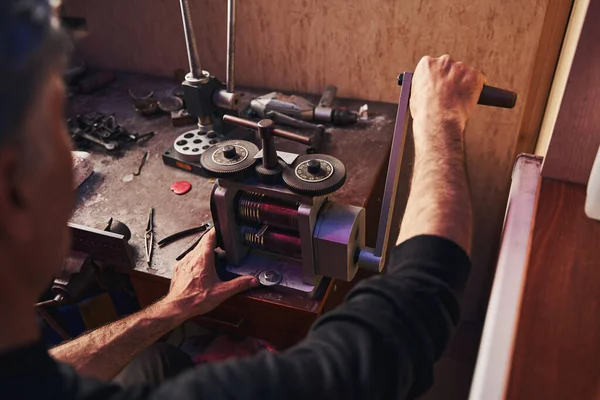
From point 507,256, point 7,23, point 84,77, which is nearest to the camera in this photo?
point 7,23

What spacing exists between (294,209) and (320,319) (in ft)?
0.97

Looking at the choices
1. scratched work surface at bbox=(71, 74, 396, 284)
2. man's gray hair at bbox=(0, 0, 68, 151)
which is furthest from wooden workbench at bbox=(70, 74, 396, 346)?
man's gray hair at bbox=(0, 0, 68, 151)

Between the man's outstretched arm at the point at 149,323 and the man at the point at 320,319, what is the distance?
40 mm

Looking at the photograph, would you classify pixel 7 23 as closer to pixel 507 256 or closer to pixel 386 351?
pixel 386 351

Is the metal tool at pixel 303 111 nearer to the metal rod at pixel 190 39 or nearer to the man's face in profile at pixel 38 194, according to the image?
the metal rod at pixel 190 39

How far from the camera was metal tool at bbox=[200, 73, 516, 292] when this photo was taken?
929 millimetres

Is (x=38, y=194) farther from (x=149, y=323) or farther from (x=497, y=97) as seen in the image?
(x=497, y=97)

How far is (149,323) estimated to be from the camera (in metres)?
0.98

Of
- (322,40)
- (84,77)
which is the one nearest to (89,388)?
(322,40)

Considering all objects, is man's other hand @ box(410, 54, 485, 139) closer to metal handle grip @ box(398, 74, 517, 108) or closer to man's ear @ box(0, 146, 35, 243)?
metal handle grip @ box(398, 74, 517, 108)

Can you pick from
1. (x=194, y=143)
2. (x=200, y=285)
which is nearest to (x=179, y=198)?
(x=194, y=143)

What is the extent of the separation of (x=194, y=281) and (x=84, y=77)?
3.51ft

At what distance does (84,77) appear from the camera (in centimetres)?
175

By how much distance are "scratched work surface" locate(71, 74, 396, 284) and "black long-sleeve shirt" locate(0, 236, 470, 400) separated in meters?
0.48
